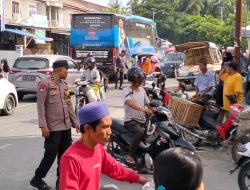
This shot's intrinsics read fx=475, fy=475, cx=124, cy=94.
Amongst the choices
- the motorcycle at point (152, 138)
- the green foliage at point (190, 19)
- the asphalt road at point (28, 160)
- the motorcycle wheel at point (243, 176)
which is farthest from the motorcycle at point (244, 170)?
the green foliage at point (190, 19)

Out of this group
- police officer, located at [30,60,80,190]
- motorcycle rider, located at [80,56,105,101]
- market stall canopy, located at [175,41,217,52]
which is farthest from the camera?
market stall canopy, located at [175,41,217,52]

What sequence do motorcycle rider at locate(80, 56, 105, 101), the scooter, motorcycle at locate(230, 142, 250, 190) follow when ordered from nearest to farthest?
motorcycle at locate(230, 142, 250, 190), the scooter, motorcycle rider at locate(80, 56, 105, 101)

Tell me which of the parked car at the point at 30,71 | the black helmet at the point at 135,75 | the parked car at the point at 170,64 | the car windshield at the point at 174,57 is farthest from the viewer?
the car windshield at the point at 174,57

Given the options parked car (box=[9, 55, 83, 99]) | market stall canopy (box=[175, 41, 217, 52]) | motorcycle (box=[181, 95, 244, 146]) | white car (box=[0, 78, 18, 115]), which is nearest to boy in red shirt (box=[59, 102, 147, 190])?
motorcycle (box=[181, 95, 244, 146])

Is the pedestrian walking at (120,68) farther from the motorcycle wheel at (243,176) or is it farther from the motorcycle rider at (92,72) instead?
the motorcycle wheel at (243,176)

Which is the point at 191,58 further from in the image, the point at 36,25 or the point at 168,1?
the point at 168,1

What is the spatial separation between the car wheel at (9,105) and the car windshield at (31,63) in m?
2.82

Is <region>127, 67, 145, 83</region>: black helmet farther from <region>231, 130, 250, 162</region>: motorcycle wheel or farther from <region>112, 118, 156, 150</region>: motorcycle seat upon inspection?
<region>231, 130, 250, 162</region>: motorcycle wheel

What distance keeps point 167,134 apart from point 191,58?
14372 millimetres

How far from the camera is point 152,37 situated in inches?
1190

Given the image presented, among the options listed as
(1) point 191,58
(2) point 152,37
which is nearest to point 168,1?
(2) point 152,37

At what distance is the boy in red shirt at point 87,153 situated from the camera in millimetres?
2754

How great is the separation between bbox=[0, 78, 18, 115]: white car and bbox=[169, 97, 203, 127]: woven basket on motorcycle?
5603 millimetres

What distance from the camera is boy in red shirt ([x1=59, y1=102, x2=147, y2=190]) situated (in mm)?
2754
